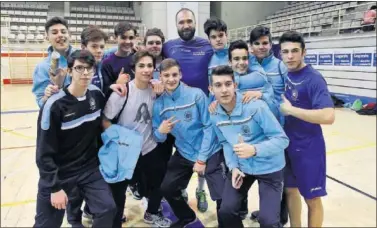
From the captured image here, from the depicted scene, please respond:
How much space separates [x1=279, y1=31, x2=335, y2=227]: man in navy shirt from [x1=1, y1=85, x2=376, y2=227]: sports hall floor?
0.94m

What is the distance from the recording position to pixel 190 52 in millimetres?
3418

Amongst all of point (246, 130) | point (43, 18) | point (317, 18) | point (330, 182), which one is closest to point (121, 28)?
point (246, 130)

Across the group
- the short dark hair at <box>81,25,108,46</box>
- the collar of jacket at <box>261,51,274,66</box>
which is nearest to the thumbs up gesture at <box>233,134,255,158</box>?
the collar of jacket at <box>261,51,274,66</box>

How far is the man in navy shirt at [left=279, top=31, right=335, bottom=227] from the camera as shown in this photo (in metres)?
2.43

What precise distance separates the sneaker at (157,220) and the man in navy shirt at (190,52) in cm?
53

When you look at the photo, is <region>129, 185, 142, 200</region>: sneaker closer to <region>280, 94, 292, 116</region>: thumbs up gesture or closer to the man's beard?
the man's beard

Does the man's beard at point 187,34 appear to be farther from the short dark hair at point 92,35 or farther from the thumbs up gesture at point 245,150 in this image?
the thumbs up gesture at point 245,150

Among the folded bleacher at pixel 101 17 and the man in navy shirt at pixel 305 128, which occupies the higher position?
the folded bleacher at pixel 101 17

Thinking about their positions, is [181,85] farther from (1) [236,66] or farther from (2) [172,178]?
(2) [172,178]

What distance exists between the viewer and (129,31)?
3.25 m

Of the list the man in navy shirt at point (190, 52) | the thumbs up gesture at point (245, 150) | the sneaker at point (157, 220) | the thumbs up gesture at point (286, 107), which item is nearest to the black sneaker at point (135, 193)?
the sneaker at point (157, 220)

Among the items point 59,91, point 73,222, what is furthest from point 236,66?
point 73,222

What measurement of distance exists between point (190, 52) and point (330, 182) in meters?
2.71

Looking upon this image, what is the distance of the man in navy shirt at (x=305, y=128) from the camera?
7.97 ft
